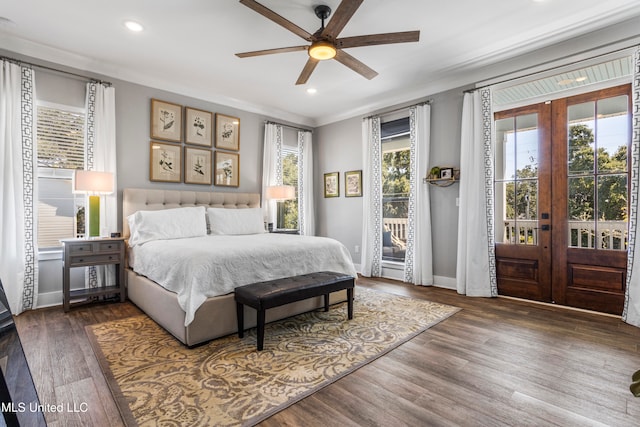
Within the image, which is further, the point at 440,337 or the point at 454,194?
the point at 454,194

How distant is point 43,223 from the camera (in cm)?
363

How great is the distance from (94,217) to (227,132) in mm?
2257

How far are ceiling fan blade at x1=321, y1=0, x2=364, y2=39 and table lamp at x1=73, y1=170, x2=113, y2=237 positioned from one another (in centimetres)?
284

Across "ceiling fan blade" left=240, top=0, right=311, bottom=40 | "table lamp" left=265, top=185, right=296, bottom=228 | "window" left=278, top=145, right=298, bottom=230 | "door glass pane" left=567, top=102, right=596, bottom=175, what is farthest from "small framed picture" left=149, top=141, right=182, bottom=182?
"door glass pane" left=567, top=102, right=596, bottom=175

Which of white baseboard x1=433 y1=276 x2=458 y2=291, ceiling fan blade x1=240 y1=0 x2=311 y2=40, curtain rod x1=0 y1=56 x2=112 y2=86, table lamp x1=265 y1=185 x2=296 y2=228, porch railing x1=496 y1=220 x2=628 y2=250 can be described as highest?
curtain rod x1=0 y1=56 x2=112 y2=86

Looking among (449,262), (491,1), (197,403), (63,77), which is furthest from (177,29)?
(449,262)

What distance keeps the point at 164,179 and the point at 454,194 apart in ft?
13.4

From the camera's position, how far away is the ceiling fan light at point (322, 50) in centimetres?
270

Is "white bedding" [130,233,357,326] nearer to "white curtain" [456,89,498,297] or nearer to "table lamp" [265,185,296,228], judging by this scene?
"white curtain" [456,89,498,297]

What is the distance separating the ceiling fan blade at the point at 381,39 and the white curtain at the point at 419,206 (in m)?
2.18

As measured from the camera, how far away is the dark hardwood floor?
170cm

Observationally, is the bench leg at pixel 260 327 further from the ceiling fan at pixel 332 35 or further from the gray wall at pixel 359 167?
the gray wall at pixel 359 167

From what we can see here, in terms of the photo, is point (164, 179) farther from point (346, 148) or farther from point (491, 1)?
point (491, 1)

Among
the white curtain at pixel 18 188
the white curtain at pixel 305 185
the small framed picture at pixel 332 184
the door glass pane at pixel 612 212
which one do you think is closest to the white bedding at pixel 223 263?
the white curtain at pixel 18 188
